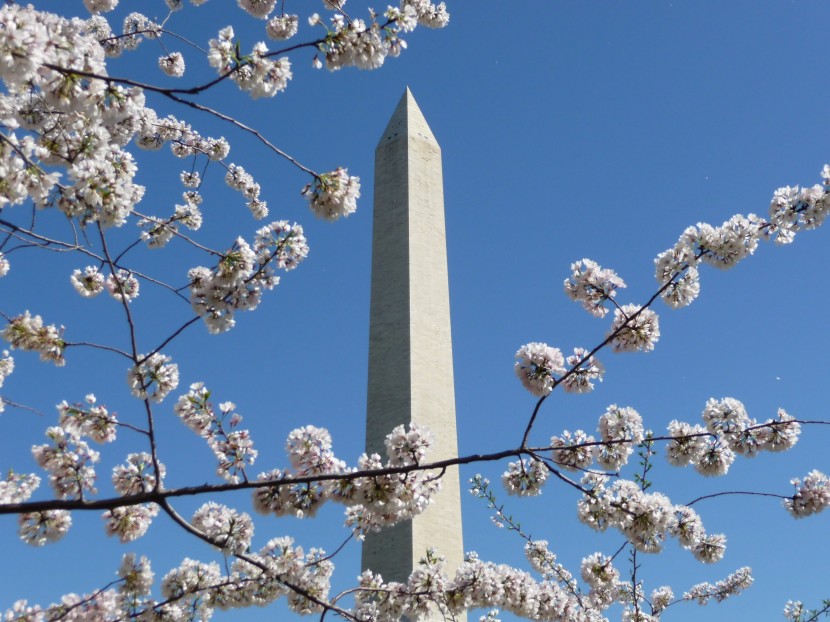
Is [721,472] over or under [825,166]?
under

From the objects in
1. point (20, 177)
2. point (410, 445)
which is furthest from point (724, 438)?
point (20, 177)

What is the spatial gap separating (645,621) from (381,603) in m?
3.41

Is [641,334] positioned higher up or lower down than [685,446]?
higher up

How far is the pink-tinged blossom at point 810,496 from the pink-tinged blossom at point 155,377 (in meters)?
3.53

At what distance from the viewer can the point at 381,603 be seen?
3787 mm

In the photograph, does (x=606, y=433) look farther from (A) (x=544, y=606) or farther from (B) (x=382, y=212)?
(B) (x=382, y=212)

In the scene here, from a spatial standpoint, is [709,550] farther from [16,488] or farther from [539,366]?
[16,488]

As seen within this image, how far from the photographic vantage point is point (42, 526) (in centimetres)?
324

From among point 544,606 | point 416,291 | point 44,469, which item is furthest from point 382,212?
point 44,469

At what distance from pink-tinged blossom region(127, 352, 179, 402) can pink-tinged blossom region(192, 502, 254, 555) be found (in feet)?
1.77

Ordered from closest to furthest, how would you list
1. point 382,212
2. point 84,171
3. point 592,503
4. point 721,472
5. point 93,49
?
1. point 93,49
2. point 84,171
3. point 592,503
4. point 721,472
5. point 382,212

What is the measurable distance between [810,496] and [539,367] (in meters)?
1.99

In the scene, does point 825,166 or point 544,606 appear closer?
point 825,166

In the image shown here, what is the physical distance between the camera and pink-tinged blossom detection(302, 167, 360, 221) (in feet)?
11.1
